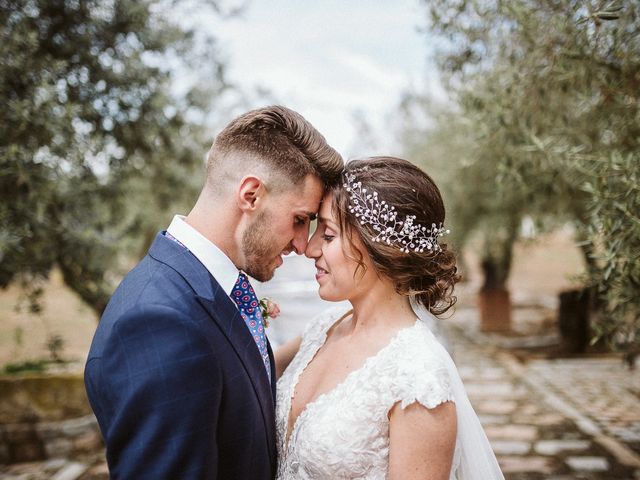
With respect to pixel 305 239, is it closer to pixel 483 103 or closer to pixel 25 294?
pixel 483 103

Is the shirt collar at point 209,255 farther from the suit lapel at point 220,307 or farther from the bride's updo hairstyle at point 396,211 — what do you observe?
the bride's updo hairstyle at point 396,211

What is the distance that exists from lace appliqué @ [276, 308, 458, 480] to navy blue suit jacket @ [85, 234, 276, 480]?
0.34 meters

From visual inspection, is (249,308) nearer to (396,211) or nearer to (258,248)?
(258,248)

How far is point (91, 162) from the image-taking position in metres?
4.97

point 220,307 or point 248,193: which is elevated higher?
point 248,193

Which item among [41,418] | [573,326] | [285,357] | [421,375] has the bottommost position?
[41,418]

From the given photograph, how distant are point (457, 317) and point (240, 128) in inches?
516

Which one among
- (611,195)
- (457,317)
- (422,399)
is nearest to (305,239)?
(422,399)

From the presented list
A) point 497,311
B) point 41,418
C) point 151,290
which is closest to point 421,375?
point 151,290

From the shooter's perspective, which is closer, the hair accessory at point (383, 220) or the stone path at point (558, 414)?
the hair accessory at point (383, 220)

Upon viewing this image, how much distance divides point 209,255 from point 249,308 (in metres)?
0.30

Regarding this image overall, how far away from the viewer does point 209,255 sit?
176 cm

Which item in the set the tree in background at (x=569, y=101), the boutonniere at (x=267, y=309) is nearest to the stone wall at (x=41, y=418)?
the boutonniere at (x=267, y=309)

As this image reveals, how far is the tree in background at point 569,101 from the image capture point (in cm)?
278
